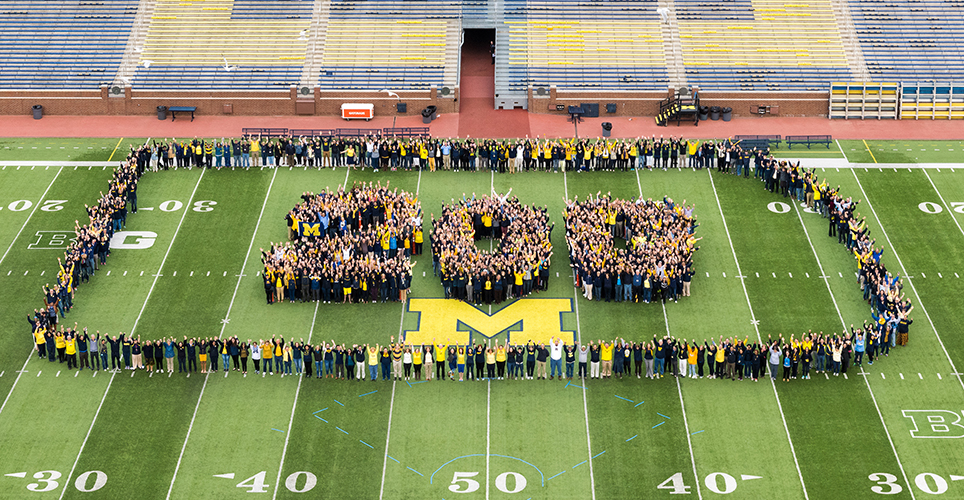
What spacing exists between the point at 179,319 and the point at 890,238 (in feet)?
82.8

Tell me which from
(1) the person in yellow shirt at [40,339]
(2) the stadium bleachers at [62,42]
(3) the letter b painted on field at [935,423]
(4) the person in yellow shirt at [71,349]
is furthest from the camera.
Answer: (2) the stadium bleachers at [62,42]

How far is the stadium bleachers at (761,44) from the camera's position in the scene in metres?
57.7

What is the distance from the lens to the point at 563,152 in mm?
48844

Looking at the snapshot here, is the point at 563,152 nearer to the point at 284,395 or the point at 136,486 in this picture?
the point at 284,395

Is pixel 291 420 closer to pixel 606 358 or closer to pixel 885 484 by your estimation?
pixel 606 358

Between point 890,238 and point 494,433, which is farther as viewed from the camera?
point 890,238

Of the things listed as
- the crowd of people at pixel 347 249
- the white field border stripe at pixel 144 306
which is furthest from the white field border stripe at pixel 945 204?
the white field border stripe at pixel 144 306

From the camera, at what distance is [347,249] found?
3966 cm

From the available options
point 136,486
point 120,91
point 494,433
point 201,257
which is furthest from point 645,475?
point 120,91

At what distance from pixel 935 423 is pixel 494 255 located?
14450mm

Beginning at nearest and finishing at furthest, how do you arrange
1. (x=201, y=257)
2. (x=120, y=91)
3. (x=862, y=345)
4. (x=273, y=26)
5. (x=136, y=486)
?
(x=136, y=486) → (x=862, y=345) → (x=201, y=257) → (x=120, y=91) → (x=273, y=26)

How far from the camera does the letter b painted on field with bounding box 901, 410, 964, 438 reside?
32.2 metres

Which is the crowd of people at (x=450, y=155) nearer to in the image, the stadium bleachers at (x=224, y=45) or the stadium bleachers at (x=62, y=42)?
the stadium bleachers at (x=224, y=45)

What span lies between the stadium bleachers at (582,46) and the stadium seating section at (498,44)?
86 mm
